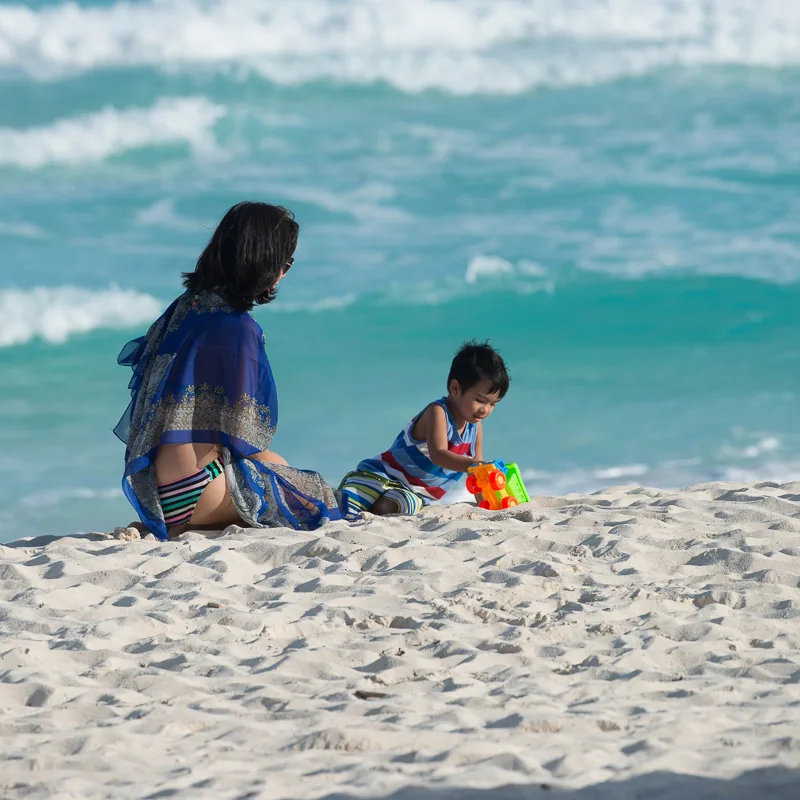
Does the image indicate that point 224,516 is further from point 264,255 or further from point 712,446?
point 712,446

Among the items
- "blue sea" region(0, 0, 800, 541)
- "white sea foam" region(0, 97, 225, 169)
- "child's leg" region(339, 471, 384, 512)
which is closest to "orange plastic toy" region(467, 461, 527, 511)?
"child's leg" region(339, 471, 384, 512)

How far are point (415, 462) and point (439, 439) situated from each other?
10.4 inches

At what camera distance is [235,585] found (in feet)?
15.1

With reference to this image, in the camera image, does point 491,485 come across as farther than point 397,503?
No

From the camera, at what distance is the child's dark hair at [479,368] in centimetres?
580

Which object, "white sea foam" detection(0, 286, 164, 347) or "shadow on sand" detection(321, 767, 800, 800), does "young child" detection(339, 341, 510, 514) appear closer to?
"shadow on sand" detection(321, 767, 800, 800)

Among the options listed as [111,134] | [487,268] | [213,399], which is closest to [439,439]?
[213,399]

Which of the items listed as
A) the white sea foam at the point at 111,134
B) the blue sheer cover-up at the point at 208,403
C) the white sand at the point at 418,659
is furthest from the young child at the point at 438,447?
the white sea foam at the point at 111,134

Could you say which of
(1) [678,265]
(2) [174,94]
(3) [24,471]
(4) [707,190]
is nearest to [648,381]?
(1) [678,265]

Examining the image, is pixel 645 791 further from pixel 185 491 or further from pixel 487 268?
pixel 487 268

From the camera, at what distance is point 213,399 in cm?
543

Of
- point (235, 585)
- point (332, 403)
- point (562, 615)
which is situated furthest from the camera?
point (332, 403)

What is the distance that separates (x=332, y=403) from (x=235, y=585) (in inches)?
478

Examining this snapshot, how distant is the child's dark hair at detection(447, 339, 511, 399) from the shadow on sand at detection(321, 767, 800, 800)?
3.27m
